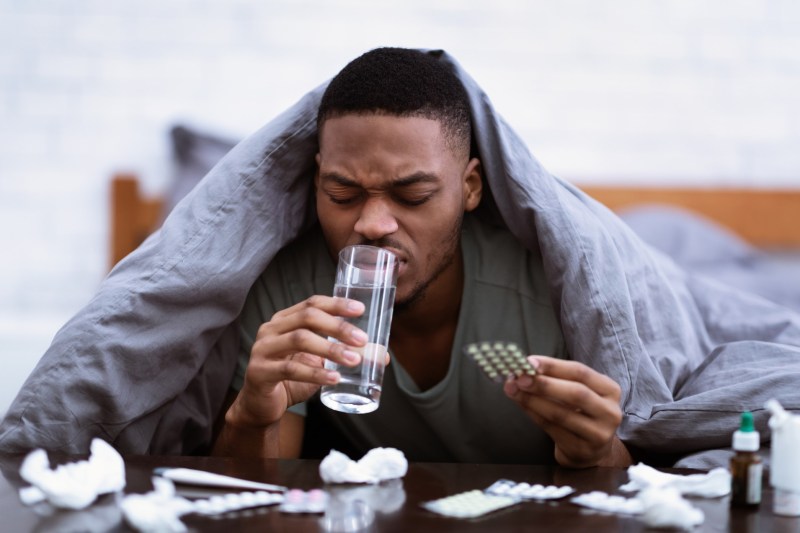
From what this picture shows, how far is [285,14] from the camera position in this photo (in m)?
2.73

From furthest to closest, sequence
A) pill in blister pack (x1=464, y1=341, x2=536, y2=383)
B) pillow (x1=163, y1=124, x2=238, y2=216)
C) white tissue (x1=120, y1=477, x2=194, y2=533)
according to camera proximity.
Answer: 1. pillow (x1=163, y1=124, x2=238, y2=216)
2. pill in blister pack (x1=464, y1=341, x2=536, y2=383)
3. white tissue (x1=120, y1=477, x2=194, y2=533)

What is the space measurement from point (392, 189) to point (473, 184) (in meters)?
0.20

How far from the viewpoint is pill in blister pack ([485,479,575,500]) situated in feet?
3.21

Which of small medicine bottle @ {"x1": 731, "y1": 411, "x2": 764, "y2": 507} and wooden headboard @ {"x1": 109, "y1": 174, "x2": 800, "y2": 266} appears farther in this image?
wooden headboard @ {"x1": 109, "y1": 174, "x2": 800, "y2": 266}

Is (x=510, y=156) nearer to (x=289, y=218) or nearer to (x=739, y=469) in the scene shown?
(x=289, y=218)

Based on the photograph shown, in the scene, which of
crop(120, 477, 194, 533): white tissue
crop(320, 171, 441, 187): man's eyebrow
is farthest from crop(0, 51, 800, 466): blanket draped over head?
crop(120, 477, 194, 533): white tissue

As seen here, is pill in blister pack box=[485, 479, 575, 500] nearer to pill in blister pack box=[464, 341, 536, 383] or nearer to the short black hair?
pill in blister pack box=[464, 341, 536, 383]

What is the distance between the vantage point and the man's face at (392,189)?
54.9 inches

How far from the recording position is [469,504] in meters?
0.93

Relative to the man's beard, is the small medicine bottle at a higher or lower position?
lower

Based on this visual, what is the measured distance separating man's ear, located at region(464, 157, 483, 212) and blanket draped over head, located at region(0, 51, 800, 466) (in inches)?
0.9

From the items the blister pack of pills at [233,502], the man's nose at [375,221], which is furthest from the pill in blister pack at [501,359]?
the man's nose at [375,221]

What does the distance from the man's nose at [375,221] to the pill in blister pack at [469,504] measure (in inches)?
18.5

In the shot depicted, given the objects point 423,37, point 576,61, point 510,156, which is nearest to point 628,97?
point 576,61
